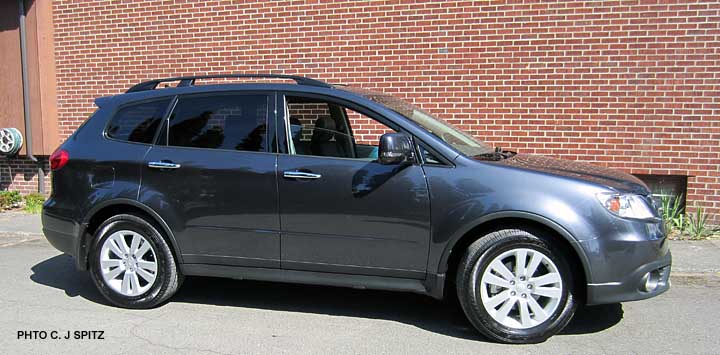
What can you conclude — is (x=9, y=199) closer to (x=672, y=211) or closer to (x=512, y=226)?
(x=512, y=226)

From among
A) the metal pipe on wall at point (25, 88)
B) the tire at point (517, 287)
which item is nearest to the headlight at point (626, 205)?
the tire at point (517, 287)

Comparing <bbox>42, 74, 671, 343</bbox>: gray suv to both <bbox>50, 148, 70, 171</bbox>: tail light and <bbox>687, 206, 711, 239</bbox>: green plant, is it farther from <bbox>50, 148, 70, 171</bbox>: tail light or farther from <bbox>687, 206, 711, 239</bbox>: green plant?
<bbox>687, 206, 711, 239</bbox>: green plant

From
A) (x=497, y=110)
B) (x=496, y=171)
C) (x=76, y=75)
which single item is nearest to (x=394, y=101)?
(x=496, y=171)

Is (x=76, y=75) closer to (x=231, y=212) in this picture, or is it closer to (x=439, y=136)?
(x=231, y=212)

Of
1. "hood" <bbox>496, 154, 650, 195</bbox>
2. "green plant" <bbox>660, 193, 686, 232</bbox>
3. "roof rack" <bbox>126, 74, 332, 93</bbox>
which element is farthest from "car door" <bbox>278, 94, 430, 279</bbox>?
"green plant" <bbox>660, 193, 686, 232</bbox>

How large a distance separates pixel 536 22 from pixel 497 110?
3.85 feet

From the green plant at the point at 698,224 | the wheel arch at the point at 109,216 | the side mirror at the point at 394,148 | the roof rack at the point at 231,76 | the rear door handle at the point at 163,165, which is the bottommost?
the green plant at the point at 698,224

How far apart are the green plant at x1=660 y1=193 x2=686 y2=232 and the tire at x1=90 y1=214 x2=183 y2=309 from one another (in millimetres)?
5539

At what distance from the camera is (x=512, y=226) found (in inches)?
158

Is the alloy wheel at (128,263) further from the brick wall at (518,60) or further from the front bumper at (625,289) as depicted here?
the brick wall at (518,60)

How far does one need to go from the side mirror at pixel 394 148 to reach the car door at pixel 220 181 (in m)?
0.86

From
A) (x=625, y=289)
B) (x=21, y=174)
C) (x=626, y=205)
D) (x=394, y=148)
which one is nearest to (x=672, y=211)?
(x=626, y=205)

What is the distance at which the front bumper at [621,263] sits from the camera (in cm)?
384

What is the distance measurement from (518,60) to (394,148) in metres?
4.16
